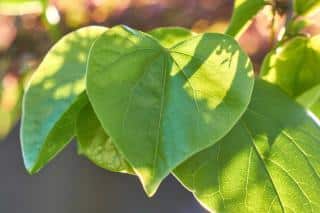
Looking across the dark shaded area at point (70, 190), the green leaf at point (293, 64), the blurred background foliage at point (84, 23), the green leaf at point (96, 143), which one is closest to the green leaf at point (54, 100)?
the green leaf at point (96, 143)

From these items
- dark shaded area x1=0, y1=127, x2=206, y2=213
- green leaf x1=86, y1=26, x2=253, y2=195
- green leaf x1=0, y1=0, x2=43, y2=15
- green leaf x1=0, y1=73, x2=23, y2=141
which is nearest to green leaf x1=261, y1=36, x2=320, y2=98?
green leaf x1=86, y1=26, x2=253, y2=195

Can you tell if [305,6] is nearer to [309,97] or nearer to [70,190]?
[309,97]

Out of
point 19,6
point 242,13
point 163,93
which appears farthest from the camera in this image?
point 19,6

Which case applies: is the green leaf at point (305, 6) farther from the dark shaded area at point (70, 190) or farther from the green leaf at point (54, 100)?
the dark shaded area at point (70, 190)

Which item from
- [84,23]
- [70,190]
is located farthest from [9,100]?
[70,190]

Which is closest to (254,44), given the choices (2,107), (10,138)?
(2,107)

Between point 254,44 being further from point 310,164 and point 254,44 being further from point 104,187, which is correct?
point 104,187
